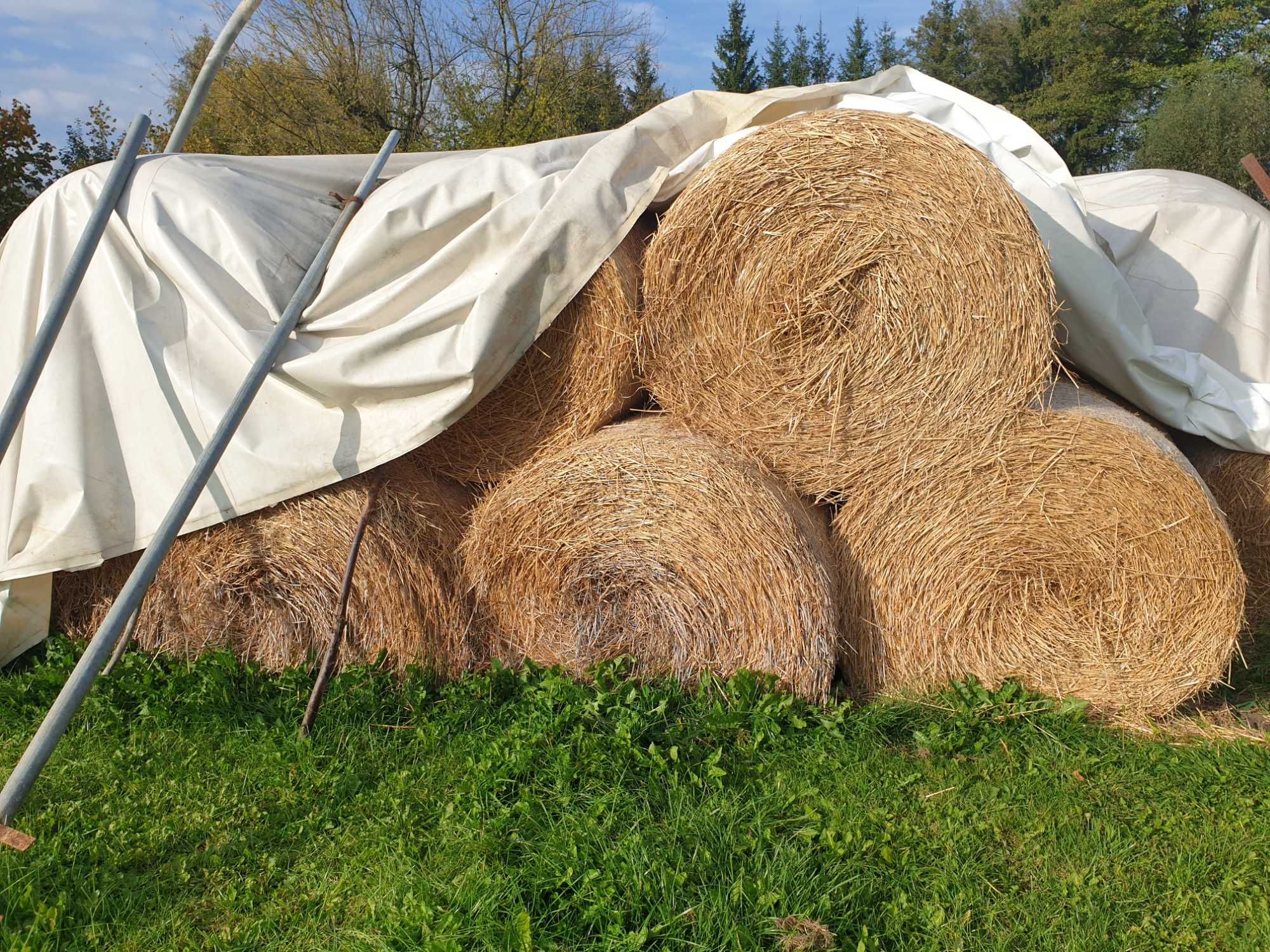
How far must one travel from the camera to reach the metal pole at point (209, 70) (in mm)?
4035

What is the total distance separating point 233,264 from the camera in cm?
389

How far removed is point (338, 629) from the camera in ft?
11.7

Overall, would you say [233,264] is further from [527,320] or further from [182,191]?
[527,320]

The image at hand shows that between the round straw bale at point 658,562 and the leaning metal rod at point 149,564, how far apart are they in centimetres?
101

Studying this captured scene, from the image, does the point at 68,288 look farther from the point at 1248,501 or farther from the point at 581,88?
the point at 581,88

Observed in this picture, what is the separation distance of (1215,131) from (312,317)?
31279 mm

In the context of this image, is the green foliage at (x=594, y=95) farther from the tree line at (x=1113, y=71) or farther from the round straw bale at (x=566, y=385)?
the round straw bale at (x=566, y=385)

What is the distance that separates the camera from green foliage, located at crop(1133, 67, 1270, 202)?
1073 inches

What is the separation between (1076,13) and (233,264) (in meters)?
44.0

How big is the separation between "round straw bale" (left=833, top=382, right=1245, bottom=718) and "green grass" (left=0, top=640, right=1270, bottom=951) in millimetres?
208

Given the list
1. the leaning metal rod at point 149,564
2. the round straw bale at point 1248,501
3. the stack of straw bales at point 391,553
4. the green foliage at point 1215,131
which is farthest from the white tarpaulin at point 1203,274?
the green foliage at point 1215,131

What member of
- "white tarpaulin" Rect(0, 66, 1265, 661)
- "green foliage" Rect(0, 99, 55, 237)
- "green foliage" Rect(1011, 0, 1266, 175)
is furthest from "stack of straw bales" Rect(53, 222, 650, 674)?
"green foliage" Rect(1011, 0, 1266, 175)

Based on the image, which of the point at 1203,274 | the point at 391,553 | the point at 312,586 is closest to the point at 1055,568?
the point at 1203,274

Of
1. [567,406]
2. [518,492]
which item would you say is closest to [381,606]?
[518,492]
